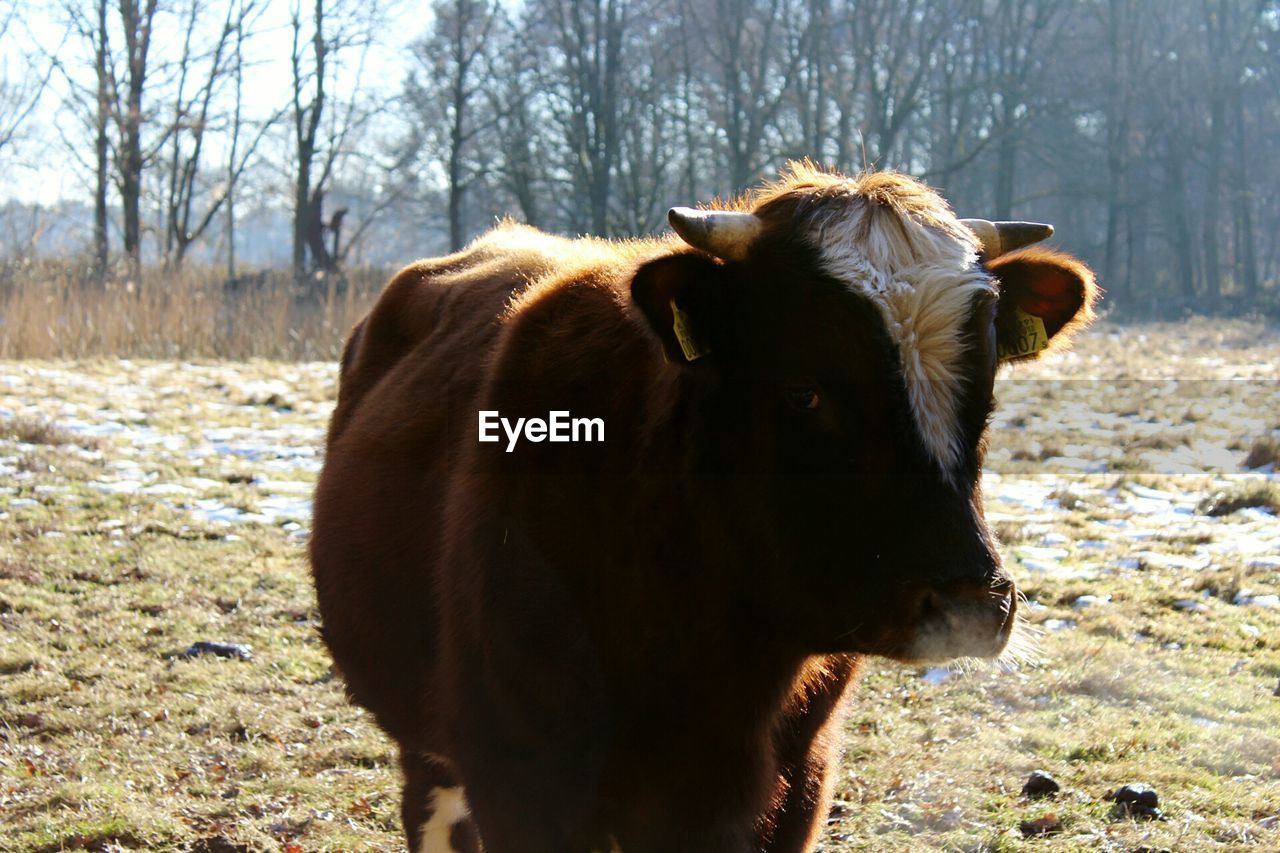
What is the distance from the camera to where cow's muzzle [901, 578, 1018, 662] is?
2213mm

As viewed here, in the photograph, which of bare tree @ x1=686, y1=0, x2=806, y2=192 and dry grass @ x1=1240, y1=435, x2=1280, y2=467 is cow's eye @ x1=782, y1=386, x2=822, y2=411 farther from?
bare tree @ x1=686, y1=0, x2=806, y2=192

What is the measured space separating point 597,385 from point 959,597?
1.02 metres

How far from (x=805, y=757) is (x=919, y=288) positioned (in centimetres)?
120

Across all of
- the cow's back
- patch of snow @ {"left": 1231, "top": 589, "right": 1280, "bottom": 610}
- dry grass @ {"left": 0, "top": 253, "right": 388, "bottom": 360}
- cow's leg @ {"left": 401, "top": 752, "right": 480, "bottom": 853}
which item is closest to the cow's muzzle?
the cow's back

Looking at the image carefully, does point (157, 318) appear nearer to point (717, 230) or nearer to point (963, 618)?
point (717, 230)

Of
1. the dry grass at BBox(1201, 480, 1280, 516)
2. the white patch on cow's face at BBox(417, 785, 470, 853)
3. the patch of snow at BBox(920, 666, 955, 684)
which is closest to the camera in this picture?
the white patch on cow's face at BBox(417, 785, 470, 853)

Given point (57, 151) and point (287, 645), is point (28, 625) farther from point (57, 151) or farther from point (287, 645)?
point (57, 151)

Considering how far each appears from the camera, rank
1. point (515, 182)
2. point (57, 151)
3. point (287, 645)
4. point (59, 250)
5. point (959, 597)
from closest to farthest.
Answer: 1. point (959, 597)
2. point (287, 645)
3. point (59, 250)
4. point (57, 151)
5. point (515, 182)

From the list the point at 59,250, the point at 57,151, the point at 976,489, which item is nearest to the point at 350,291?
the point at 59,250

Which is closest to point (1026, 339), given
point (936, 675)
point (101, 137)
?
point (936, 675)

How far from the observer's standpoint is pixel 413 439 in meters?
3.41

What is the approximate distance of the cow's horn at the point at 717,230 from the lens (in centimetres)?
247

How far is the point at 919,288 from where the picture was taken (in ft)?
8.02

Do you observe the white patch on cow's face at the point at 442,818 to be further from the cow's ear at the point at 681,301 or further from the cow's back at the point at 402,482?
the cow's ear at the point at 681,301
